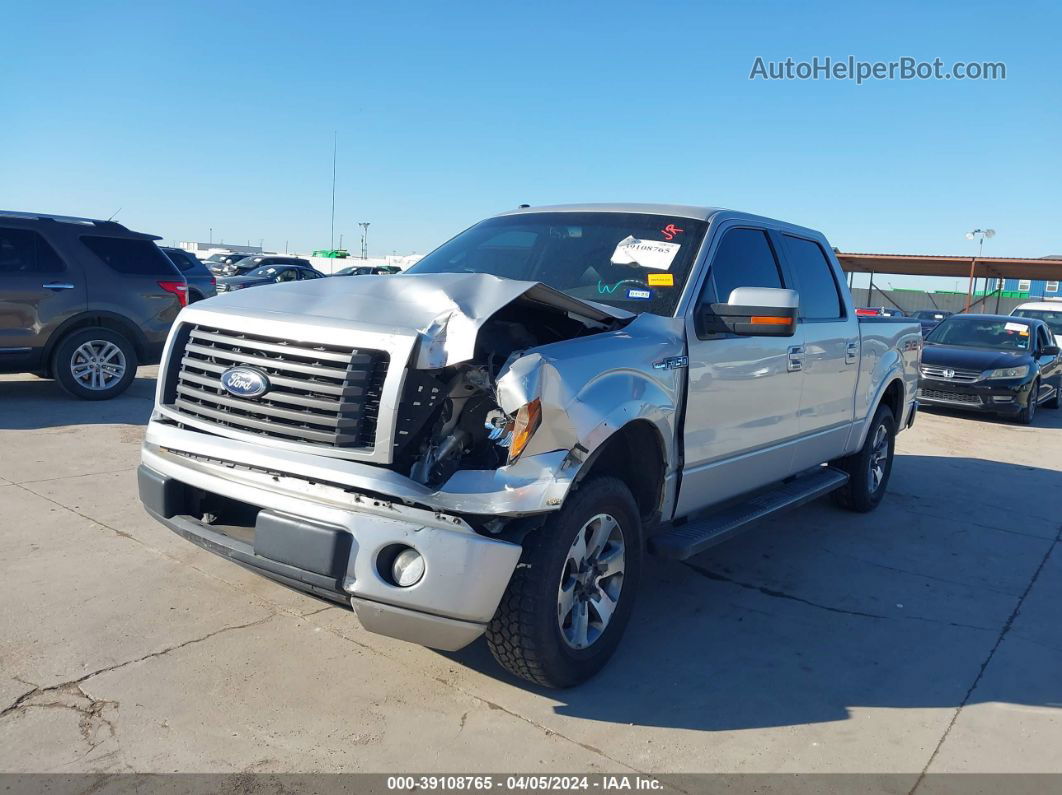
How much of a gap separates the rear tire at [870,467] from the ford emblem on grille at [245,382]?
15.1 feet

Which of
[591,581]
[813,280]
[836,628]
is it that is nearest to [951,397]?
[813,280]

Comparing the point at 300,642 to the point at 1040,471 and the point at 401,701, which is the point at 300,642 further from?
the point at 1040,471

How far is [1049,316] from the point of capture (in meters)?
17.8

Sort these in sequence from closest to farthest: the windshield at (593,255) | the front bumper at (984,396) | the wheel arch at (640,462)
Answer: the wheel arch at (640,462)
the windshield at (593,255)
the front bumper at (984,396)

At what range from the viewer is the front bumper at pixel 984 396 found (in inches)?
485

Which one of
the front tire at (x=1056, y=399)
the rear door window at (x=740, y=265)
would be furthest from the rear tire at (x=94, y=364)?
the front tire at (x=1056, y=399)

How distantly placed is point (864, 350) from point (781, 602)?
2289mm

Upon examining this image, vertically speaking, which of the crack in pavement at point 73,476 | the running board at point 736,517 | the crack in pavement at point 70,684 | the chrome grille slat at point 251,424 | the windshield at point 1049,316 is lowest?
the crack in pavement at point 70,684

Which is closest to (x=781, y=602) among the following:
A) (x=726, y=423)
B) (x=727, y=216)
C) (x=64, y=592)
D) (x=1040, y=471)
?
(x=726, y=423)

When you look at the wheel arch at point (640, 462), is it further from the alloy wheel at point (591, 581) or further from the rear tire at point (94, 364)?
the rear tire at point (94, 364)

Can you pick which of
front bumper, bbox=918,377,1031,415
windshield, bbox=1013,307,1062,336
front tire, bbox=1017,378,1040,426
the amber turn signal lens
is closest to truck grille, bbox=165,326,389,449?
the amber turn signal lens

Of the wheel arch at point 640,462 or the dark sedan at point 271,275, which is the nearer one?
the wheel arch at point 640,462

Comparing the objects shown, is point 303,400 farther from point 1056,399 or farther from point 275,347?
point 1056,399

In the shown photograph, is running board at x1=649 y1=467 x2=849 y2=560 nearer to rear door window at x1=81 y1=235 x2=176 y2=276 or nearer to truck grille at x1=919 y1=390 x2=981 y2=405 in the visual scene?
rear door window at x1=81 y1=235 x2=176 y2=276
